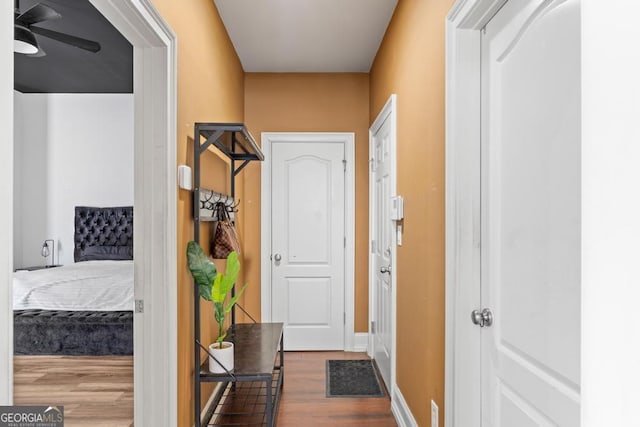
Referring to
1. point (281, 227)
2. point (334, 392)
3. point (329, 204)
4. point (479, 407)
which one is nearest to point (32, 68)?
point (281, 227)

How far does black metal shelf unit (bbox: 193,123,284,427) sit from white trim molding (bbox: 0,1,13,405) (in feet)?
4.39

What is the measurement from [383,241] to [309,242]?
3.19 ft

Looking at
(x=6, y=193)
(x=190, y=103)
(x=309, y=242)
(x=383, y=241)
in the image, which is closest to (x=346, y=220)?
(x=309, y=242)

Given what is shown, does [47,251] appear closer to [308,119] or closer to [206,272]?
[308,119]

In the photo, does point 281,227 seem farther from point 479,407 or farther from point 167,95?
point 479,407

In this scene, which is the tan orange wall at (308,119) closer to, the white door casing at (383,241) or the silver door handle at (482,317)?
the white door casing at (383,241)

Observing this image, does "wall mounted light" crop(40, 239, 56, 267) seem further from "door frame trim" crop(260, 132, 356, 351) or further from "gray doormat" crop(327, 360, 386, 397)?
"gray doormat" crop(327, 360, 386, 397)

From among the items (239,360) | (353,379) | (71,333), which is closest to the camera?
(239,360)

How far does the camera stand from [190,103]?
2.29 metres

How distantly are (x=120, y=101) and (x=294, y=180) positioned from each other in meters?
2.70

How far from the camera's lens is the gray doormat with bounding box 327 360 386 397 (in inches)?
125

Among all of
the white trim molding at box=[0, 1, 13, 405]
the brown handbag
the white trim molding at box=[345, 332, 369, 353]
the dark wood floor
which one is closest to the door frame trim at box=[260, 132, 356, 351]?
the white trim molding at box=[345, 332, 369, 353]

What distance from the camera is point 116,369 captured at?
3.50 metres

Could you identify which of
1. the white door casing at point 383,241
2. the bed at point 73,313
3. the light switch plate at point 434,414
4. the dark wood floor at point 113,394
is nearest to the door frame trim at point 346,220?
the white door casing at point 383,241
